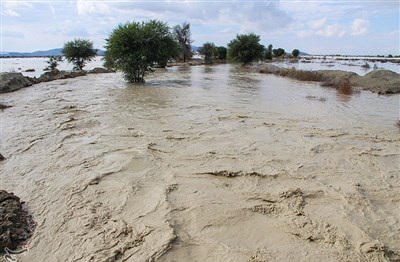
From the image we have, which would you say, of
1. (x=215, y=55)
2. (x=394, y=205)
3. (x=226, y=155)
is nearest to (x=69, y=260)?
(x=226, y=155)

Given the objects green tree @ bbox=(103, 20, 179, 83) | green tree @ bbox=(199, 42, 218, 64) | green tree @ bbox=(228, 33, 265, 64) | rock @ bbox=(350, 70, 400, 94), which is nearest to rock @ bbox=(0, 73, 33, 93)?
green tree @ bbox=(103, 20, 179, 83)

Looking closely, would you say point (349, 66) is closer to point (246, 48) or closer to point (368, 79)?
point (246, 48)

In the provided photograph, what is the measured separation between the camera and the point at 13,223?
3.88 m

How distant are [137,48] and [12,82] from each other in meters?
7.81

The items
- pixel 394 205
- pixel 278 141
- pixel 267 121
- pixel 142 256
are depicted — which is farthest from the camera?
pixel 267 121

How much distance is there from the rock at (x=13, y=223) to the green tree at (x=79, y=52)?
34.9 meters

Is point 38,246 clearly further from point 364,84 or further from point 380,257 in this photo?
point 364,84

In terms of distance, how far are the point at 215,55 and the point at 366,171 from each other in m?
61.8

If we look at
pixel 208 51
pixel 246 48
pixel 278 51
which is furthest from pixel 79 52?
pixel 278 51

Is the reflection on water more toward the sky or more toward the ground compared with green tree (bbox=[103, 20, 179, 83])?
more toward the ground

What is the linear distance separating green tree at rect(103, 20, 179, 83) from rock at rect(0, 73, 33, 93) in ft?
17.2

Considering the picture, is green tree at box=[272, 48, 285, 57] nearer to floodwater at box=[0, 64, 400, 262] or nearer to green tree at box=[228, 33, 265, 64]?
green tree at box=[228, 33, 265, 64]

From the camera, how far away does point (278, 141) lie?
24.5ft

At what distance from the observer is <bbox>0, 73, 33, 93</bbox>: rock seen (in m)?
18.7
